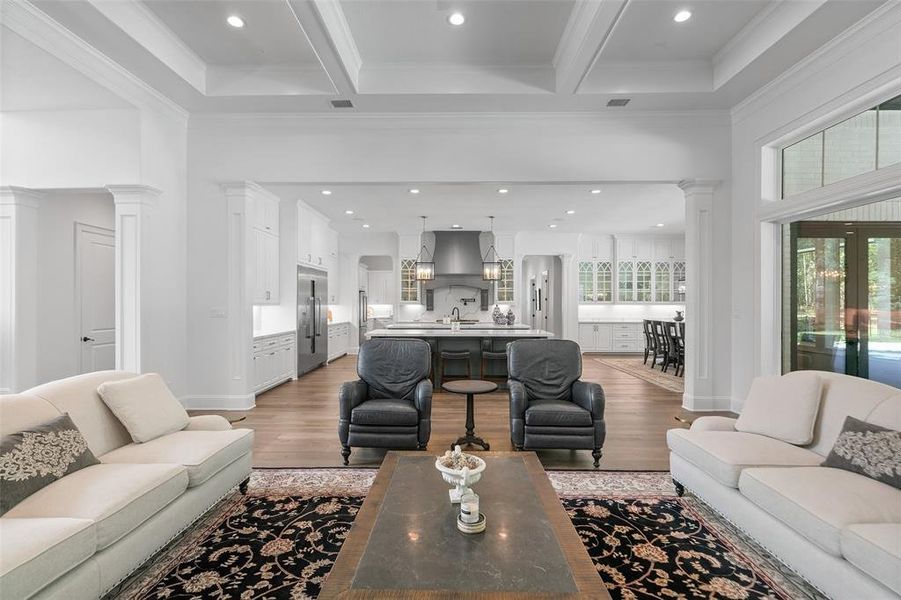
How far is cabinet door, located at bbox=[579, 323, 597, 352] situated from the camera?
10.9m

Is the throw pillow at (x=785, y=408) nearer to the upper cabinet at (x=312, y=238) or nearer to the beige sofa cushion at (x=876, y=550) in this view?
the beige sofa cushion at (x=876, y=550)

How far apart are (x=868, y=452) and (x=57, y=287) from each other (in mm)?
7303

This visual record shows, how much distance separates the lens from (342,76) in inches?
162

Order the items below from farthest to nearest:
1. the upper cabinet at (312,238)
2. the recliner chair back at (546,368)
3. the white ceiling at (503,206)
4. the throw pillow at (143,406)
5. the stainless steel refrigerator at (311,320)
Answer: the upper cabinet at (312,238), the stainless steel refrigerator at (311,320), the white ceiling at (503,206), the recliner chair back at (546,368), the throw pillow at (143,406)

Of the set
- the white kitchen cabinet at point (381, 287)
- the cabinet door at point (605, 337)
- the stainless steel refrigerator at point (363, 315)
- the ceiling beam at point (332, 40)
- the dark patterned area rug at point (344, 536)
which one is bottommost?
the dark patterned area rug at point (344, 536)

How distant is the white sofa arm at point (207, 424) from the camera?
2.95 m

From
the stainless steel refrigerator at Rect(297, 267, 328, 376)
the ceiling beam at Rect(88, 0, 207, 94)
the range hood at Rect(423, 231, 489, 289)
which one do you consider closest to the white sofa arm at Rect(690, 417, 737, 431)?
the ceiling beam at Rect(88, 0, 207, 94)

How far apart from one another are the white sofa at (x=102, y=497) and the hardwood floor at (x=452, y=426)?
3.17ft

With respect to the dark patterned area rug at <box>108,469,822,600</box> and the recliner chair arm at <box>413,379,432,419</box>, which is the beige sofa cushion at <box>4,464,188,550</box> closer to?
the dark patterned area rug at <box>108,469,822,600</box>

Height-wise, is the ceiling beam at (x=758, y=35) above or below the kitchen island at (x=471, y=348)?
above

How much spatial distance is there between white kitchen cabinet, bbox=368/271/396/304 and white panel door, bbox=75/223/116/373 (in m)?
6.51

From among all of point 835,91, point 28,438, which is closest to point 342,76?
point 28,438

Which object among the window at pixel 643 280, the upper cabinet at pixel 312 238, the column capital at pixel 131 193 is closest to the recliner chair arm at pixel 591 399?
the column capital at pixel 131 193

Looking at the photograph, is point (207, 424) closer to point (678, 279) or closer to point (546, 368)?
point (546, 368)
